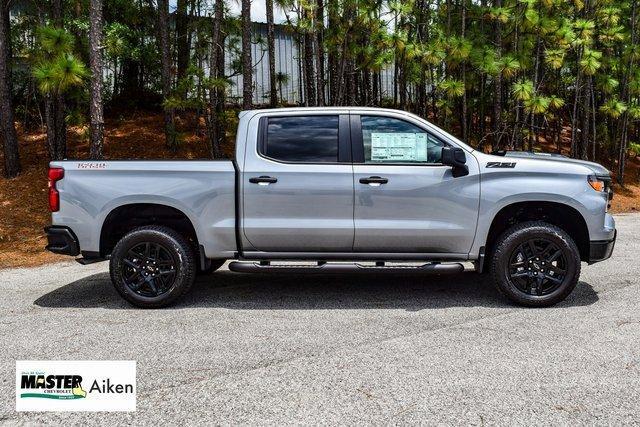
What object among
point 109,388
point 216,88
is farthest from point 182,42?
point 109,388

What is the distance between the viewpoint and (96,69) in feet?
32.9

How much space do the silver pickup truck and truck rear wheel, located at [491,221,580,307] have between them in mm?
10

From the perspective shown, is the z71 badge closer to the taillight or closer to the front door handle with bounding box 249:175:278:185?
the front door handle with bounding box 249:175:278:185

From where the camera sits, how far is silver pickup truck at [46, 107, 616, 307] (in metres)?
5.19

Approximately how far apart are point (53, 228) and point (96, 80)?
5.69 m

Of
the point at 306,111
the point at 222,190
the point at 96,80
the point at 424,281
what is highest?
the point at 96,80

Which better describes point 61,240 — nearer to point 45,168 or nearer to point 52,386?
point 52,386

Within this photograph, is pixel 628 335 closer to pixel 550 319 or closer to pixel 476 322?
pixel 550 319

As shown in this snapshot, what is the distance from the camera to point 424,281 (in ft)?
21.1

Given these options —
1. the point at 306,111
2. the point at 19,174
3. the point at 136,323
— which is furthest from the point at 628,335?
the point at 19,174

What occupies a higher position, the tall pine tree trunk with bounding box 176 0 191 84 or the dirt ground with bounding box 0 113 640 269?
the tall pine tree trunk with bounding box 176 0 191 84

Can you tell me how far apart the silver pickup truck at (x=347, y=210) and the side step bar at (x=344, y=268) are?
0.01 meters

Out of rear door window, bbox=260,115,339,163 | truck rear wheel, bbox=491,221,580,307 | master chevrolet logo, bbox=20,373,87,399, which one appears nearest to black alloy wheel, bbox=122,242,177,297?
rear door window, bbox=260,115,339,163

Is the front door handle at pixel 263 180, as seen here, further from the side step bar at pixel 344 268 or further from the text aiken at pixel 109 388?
the text aiken at pixel 109 388
